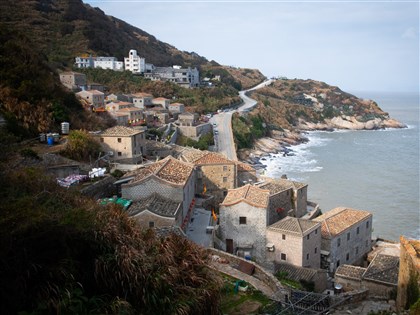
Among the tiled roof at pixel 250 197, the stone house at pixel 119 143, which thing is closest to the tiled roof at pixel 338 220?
the tiled roof at pixel 250 197

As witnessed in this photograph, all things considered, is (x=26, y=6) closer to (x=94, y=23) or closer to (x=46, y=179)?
(x=94, y=23)

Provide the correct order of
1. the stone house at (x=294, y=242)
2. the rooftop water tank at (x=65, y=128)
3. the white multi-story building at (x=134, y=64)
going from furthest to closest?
the white multi-story building at (x=134, y=64) → the rooftop water tank at (x=65, y=128) → the stone house at (x=294, y=242)

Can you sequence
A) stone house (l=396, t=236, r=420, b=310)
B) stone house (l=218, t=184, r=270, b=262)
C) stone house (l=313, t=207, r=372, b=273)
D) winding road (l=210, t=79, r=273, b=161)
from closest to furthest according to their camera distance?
stone house (l=396, t=236, r=420, b=310) → stone house (l=218, t=184, r=270, b=262) → stone house (l=313, t=207, r=372, b=273) → winding road (l=210, t=79, r=273, b=161)

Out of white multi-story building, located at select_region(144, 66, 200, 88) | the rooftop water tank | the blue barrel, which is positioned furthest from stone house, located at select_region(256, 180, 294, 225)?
white multi-story building, located at select_region(144, 66, 200, 88)

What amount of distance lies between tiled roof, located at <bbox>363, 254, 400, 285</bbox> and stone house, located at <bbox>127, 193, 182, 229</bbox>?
7.88m

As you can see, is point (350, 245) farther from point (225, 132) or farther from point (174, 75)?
point (174, 75)

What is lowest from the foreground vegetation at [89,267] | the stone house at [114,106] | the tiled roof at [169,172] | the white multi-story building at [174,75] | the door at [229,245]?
the door at [229,245]

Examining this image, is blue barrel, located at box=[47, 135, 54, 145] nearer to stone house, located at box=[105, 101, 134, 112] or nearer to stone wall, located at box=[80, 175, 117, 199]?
stone wall, located at box=[80, 175, 117, 199]

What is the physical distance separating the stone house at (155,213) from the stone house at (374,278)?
23.4ft

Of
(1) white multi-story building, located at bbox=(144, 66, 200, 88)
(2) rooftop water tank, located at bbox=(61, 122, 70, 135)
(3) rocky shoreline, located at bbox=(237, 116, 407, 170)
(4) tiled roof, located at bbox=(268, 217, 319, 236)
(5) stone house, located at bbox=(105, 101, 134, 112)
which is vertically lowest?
(3) rocky shoreline, located at bbox=(237, 116, 407, 170)

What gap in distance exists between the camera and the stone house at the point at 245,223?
19.4 metres

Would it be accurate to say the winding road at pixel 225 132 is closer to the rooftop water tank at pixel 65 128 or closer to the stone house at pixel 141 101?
the stone house at pixel 141 101

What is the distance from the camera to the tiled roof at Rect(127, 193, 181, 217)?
17344mm

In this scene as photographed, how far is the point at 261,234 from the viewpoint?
19.4 metres
